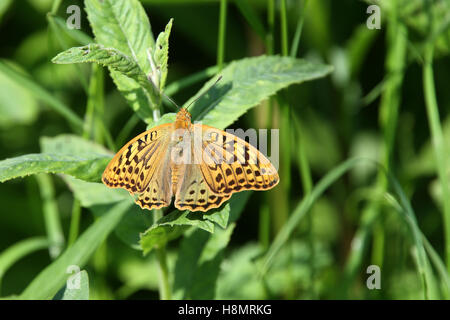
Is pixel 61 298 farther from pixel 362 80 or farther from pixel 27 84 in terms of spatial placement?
pixel 362 80

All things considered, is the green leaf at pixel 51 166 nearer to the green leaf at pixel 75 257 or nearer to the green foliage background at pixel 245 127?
the green foliage background at pixel 245 127

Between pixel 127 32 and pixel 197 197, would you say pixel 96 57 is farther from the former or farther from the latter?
pixel 197 197

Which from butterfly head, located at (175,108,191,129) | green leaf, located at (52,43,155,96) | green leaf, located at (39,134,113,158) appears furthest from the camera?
green leaf, located at (39,134,113,158)

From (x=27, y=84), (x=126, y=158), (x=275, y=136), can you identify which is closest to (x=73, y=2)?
(x=27, y=84)

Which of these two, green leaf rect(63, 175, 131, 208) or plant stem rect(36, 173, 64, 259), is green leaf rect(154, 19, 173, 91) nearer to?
green leaf rect(63, 175, 131, 208)

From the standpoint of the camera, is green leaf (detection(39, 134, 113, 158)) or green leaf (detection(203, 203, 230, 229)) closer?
green leaf (detection(203, 203, 230, 229))

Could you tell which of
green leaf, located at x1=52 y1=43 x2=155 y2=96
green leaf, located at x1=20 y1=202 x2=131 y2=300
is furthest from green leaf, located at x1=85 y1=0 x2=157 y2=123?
green leaf, located at x1=20 y1=202 x2=131 y2=300

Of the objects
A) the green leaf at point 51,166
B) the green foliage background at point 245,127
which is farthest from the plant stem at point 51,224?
the green leaf at point 51,166
